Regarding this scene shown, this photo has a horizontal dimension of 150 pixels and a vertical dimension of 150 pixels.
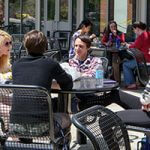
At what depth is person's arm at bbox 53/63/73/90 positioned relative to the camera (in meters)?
3.87

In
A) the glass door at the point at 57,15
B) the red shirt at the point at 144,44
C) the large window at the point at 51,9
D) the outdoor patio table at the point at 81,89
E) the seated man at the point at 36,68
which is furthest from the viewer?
the large window at the point at 51,9

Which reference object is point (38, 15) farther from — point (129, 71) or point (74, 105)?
point (74, 105)

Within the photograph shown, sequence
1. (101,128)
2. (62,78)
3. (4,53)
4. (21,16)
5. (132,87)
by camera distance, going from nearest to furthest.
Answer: (101,128), (62,78), (4,53), (132,87), (21,16)

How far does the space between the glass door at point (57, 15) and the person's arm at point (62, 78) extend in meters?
9.32

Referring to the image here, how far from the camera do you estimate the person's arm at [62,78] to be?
152 inches

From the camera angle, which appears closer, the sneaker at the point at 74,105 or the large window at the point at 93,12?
the sneaker at the point at 74,105

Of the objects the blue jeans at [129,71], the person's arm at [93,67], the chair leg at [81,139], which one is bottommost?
the chair leg at [81,139]

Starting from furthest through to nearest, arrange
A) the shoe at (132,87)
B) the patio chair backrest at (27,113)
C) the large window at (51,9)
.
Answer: the large window at (51,9) → the shoe at (132,87) → the patio chair backrest at (27,113)

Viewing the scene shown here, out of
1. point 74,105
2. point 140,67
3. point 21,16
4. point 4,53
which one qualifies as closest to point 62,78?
point 74,105

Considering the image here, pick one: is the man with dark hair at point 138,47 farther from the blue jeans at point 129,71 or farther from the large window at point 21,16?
the large window at point 21,16

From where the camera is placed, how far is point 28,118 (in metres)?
3.55

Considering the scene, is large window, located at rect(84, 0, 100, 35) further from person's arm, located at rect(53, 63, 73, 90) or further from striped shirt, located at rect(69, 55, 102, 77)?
person's arm, located at rect(53, 63, 73, 90)

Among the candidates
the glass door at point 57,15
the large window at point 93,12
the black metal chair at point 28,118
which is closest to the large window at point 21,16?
the glass door at point 57,15

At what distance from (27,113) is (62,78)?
558mm
